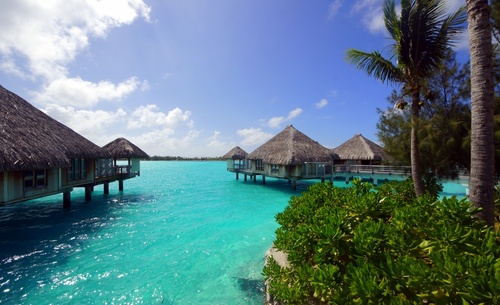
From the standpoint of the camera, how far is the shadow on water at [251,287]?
17.9ft

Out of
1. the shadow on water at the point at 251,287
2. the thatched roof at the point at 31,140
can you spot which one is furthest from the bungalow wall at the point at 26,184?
the shadow on water at the point at 251,287

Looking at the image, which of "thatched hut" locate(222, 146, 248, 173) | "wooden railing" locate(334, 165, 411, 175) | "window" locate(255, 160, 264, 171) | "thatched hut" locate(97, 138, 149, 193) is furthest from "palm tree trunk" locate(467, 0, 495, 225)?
"thatched hut" locate(222, 146, 248, 173)

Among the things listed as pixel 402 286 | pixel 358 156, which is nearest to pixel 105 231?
pixel 402 286

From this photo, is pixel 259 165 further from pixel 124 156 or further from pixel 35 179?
pixel 35 179

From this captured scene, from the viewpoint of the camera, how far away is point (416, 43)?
7.05 meters

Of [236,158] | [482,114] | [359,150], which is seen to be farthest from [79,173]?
[359,150]

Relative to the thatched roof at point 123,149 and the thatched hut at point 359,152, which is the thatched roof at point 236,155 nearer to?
the thatched roof at point 123,149

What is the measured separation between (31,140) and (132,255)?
7287 millimetres

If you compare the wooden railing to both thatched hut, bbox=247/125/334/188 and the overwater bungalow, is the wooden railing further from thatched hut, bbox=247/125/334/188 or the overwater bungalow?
the overwater bungalow

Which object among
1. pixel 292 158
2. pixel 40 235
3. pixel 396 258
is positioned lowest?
pixel 40 235

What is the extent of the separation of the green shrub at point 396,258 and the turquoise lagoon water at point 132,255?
2.64m

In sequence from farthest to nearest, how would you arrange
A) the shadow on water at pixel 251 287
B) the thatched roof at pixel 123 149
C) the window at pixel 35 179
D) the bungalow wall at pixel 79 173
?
the thatched roof at pixel 123 149 → the bungalow wall at pixel 79 173 → the window at pixel 35 179 → the shadow on water at pixel 251 287

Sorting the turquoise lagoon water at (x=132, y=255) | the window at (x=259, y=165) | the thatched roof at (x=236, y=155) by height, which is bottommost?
the turquoise lagoon water at (x=132, y=255)

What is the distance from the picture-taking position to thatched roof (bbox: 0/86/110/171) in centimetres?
860
